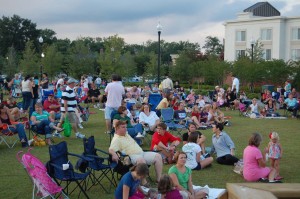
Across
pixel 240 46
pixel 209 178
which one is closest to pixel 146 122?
pixel 209 178

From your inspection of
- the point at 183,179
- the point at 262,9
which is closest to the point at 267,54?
the point at 262,9

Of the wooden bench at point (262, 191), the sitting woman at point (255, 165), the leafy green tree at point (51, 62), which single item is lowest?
the sitting woman at point (255, 165)

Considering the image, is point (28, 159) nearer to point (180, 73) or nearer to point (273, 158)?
point (273, 158)

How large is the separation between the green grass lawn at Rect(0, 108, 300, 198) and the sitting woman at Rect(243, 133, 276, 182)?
0.26 metres

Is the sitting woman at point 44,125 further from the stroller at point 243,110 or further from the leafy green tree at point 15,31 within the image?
the leafy green tree at point 15,31

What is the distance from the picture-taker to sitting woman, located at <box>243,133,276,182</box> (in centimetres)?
791

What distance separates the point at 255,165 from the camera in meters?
8.01

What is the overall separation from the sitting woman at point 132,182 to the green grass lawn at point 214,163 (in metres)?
1.16

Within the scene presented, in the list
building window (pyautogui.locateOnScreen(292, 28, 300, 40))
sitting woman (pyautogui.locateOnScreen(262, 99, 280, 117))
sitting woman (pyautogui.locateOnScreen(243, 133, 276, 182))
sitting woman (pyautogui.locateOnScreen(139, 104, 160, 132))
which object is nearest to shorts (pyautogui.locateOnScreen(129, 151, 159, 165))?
sitting woman (pyautogui.locateOnScreen(243, 133, 276, 182))

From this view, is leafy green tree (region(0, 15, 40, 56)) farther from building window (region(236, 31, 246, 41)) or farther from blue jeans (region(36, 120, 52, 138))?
blue jeans (region(36, 120, 52, 138))

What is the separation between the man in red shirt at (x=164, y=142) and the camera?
29.3 feet

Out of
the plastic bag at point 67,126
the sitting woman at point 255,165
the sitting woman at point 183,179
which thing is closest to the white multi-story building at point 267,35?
the plastic bag at point 67,126

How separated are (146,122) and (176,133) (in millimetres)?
2574

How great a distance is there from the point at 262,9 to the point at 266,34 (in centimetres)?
1102
